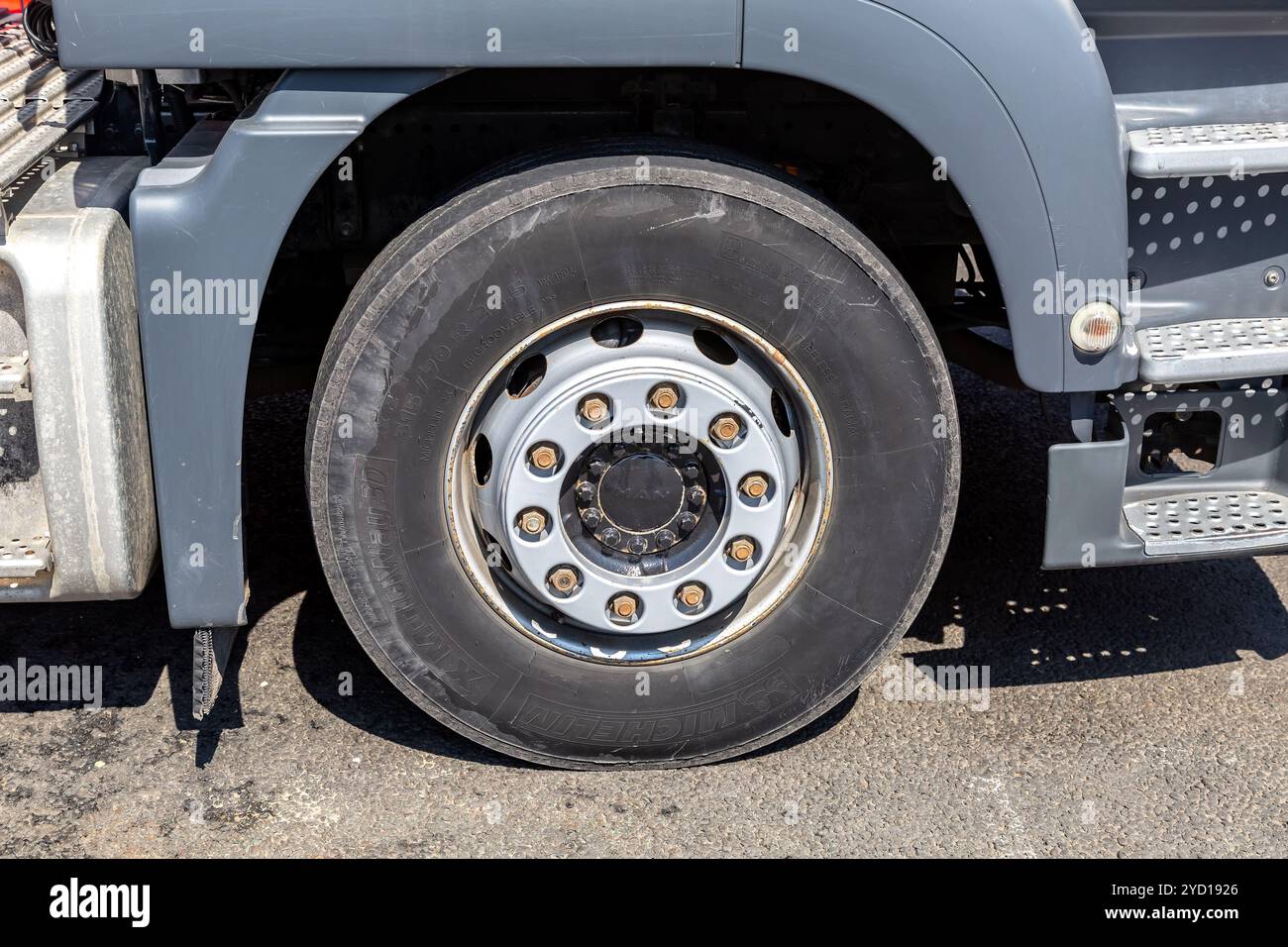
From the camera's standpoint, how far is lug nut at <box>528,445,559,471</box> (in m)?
2.78

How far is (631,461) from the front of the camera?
2824 millimetres

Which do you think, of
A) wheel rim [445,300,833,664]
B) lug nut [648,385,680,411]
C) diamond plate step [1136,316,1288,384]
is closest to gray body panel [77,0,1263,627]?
diamond plate step [1136,316,1288,384]

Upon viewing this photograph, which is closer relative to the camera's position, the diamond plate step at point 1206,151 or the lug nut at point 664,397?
the diamond plate step at point 1206,151

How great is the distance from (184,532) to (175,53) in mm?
913

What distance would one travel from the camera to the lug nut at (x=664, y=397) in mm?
2781

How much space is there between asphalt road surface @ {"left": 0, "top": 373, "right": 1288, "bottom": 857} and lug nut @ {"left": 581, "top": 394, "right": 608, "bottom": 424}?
0.83 meters

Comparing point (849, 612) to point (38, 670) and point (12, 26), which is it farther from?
point (12, 26)

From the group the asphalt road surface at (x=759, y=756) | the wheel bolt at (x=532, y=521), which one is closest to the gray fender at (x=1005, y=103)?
the asphalt road surface at (x=759, y=756)

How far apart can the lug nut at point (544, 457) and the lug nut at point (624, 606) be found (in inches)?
12.5

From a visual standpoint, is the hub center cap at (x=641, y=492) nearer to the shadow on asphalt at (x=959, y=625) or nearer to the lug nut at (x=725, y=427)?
the lug nut at (x=725, y=427)

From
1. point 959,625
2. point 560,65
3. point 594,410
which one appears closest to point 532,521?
point 594,410

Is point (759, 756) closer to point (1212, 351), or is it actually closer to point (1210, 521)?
point (1210, 521)

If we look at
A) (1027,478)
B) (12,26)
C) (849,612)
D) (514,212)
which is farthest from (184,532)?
(1027,478)

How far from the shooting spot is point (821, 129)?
317 centimetres
